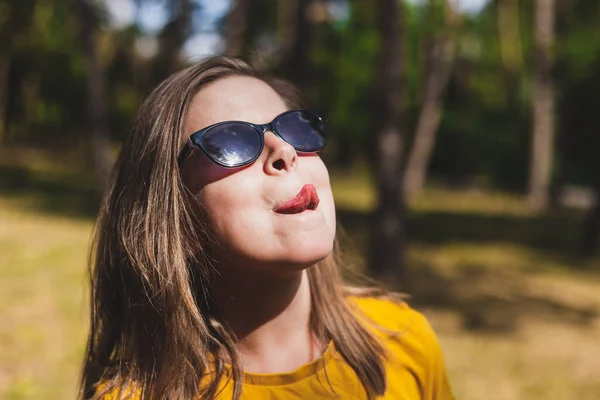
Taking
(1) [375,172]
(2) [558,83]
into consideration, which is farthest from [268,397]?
(2) [558,83]

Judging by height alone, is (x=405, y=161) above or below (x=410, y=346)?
below

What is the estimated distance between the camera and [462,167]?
101 ft

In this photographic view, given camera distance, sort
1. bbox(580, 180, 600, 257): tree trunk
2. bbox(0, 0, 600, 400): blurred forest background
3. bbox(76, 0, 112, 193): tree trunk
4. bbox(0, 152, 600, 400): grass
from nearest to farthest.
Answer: bbox(0, 152, 600, 400): grass, bbox(0, 0, 600, 400): blurred forest background, bbox(580, 180, 600, 257): tree trunk, bbox(76, 0, 112, 193): tree trunk

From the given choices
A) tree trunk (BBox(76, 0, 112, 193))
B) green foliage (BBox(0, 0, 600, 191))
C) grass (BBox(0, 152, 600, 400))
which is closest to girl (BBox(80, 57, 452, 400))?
grass (BBox(0, 152, 600, 400))

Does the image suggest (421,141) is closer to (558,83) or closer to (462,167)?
(558,83)

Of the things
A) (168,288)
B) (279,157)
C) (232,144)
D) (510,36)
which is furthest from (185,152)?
(510,36)

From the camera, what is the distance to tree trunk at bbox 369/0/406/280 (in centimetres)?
705

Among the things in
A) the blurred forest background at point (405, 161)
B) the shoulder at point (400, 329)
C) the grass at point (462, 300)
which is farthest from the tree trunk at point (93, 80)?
the shoulder at point (400, 329)

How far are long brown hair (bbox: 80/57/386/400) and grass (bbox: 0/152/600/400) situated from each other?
1009 mm

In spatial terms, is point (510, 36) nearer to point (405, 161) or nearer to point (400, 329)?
point (405, 161)

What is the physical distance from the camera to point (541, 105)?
17.2 meters

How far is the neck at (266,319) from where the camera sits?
5.28ft

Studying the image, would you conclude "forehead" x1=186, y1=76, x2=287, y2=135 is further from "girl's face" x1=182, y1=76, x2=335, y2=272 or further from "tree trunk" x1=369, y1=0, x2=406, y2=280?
"tree trunk" x1=369, y1=0, x2=406, y2=280

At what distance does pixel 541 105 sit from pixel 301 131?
17.2 metres
